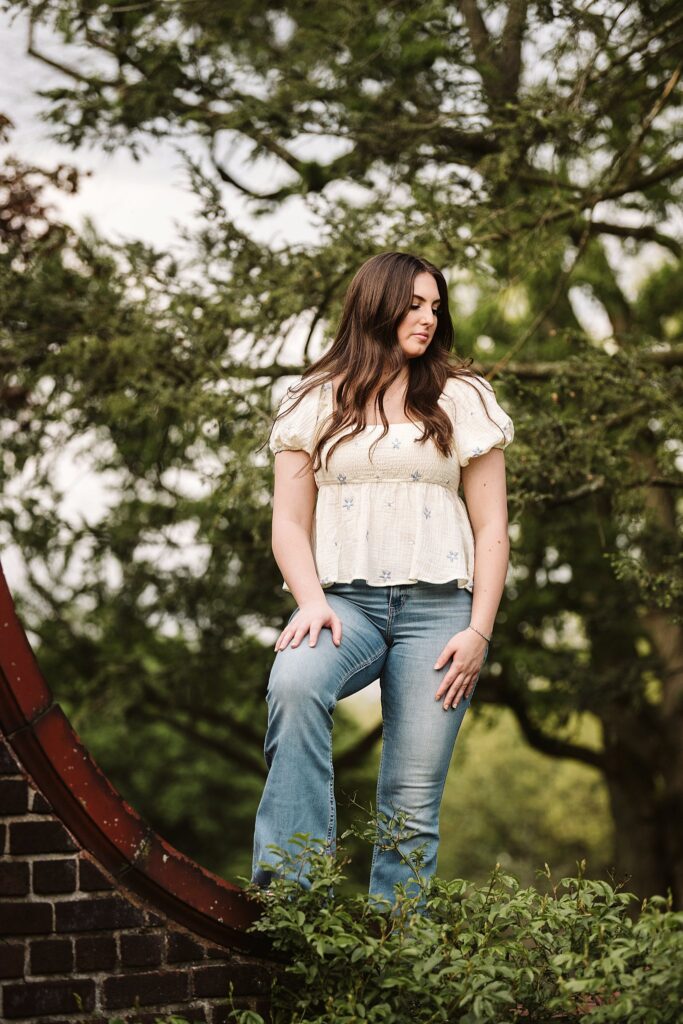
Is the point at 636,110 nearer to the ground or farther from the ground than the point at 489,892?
farther from the ground

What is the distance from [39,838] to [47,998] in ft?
1.35

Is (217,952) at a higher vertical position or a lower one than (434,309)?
lower

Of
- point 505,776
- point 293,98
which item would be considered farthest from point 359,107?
point 505,776

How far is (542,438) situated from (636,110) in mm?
2909

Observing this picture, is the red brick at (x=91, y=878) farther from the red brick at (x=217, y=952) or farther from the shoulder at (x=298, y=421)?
the shoulder at (x=298, y=421)

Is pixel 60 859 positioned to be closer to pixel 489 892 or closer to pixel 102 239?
pixel 489 892

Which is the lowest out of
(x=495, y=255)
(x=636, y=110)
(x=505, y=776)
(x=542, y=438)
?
(x=505, y=776)

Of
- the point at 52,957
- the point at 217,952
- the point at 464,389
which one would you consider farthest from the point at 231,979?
the point at 464,389

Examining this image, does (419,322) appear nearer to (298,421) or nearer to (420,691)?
(298,421)

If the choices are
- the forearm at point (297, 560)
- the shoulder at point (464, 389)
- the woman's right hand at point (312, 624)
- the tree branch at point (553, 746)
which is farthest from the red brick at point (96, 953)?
the tree branch at point (553, 746)

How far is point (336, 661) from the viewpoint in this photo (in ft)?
10.7

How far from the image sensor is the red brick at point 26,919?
323 cm

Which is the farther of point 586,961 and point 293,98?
point 293,98

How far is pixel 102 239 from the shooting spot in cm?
748
